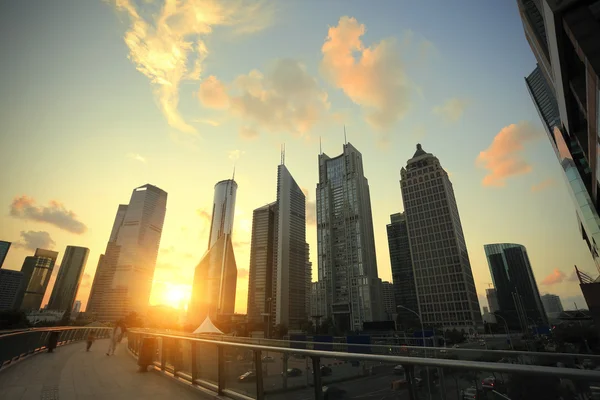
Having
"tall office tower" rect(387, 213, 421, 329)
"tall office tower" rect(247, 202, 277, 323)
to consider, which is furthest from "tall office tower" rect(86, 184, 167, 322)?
"tall office tower" rect(387, 213, 421, 329)

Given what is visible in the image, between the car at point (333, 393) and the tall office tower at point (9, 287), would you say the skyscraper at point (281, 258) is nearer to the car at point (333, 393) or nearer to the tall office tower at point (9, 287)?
the car at point (333, 393)

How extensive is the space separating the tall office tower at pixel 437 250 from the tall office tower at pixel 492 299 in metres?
85.0

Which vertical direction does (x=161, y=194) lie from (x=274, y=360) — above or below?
above

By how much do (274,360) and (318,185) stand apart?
145906mm


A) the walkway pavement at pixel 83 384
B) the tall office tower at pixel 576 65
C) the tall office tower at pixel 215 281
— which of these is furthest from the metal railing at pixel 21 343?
the tall office tower at pixel 215 281

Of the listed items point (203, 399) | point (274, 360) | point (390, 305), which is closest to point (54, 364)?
point (203, 399)

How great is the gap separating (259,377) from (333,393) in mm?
1790

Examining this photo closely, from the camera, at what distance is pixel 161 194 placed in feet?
642

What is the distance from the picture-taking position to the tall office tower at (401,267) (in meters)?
135

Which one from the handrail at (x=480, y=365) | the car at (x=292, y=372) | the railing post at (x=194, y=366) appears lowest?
the railing post at (x=194, y=366)

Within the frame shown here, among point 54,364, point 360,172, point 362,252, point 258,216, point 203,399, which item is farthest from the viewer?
point 258,216

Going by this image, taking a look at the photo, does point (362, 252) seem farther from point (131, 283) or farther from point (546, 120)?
point (131, 283)

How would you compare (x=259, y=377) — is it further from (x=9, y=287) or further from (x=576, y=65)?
(x=9, y=287)

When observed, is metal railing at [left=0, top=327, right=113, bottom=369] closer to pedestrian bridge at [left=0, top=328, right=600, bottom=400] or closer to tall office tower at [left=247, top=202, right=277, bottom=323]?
pedestrian bridge at [left=0, top=328, right=600, bottom=400]
